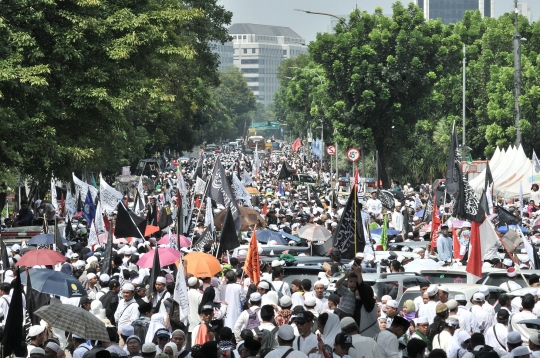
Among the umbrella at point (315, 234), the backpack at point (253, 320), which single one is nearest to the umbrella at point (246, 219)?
the umbrella at point (315, 234)

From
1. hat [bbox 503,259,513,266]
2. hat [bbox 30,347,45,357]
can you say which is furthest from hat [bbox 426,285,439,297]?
hat [bbox 503,259,513,266]

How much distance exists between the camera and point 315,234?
73.5 feet

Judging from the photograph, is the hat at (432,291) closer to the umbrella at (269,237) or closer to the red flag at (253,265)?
the red flag at (253,265)

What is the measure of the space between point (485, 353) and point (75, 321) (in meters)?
3.91

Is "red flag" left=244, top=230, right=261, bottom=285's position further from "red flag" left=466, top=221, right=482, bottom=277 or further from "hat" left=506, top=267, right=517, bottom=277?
"hat" left=506, top=267, right=517, bottom=277

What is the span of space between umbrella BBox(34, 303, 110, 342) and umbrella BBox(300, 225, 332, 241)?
37.5ft

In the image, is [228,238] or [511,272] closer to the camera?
[511,272]

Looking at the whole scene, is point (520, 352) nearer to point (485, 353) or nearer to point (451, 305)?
point (485, 353)

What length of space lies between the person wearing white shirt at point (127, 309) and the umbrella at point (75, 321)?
184cm

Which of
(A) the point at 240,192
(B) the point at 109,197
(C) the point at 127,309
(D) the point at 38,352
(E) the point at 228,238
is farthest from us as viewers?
(A) the point at 240,192

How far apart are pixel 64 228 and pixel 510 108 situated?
31003mm

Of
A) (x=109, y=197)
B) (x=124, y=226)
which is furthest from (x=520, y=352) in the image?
(x=109, y=197)

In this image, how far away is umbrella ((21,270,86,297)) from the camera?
45.2 ft

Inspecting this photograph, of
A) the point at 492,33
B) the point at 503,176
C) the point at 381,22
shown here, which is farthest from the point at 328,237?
the point at 492,33
